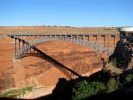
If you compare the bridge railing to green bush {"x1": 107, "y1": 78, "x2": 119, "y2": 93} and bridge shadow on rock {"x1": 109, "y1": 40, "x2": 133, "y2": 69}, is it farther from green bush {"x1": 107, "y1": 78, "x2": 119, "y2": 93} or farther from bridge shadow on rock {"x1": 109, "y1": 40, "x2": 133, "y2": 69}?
green bush {"x1": 107, "y1": 78, "x2": 119, "y2": 93}

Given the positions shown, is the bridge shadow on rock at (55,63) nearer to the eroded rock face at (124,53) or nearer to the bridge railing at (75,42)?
the bridge railing at (75,42)

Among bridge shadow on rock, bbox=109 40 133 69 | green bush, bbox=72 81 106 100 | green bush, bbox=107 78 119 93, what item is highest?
bridge shadow on rock, bbox=109 40 133 69

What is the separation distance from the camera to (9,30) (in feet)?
127

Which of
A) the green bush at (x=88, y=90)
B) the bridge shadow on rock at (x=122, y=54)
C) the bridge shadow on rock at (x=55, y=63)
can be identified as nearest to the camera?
the green bush at (x=88, y=90)

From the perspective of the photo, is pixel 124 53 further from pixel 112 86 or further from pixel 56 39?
pixel 112 86

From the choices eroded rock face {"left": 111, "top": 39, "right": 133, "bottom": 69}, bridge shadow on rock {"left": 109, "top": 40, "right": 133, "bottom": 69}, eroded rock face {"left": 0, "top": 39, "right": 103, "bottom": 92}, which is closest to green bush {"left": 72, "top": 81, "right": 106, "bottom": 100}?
eroded rock face {"left": 111, "top": 39, "right": 133, "bottom": 69}

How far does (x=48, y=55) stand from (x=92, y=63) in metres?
6.74

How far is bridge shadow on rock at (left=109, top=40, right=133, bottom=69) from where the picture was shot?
35.3 meters

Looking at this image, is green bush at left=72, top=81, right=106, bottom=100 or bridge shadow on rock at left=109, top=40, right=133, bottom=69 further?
bridge shadow on rock at left=109, top=40, right=133, bottom=69

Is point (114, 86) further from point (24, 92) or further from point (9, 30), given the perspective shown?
point (9, 30)

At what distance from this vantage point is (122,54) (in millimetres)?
39094

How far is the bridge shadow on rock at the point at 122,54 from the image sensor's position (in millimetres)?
35303

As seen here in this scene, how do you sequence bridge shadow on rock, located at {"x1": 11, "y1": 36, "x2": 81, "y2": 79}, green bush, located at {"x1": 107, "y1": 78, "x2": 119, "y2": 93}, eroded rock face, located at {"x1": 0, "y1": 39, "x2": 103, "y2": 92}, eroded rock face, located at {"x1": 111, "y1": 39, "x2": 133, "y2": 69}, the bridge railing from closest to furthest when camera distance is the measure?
green bush, located at {"x1": 107, "y1": 78, "x2": 119, "y2": 93} < eroded rock face, located at {"x1": 111, "y1": 39, "x2": 133, "y2": 69} < eroded rock face, located at {"x1": 0, "y1": 39, "x2": 103, "y2": 92} < the bridge railing < bridge shadow on rock, located at {"x1": 11, "y1": 36, "x2": 81, "y2": 79}

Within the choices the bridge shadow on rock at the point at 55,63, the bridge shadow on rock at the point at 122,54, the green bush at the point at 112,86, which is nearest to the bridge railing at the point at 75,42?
the bridge shadow on rock at the point at 55,63
